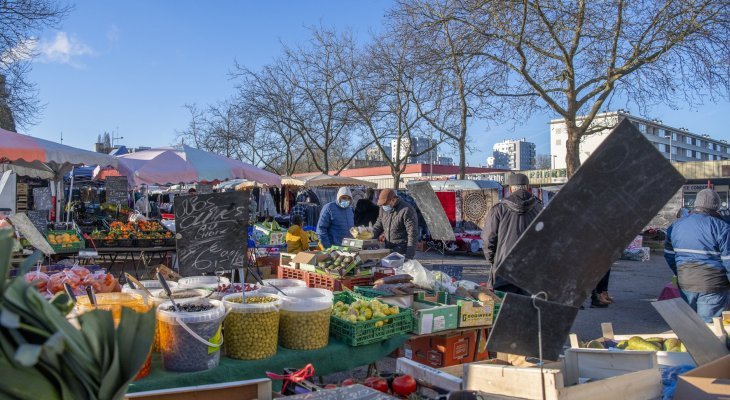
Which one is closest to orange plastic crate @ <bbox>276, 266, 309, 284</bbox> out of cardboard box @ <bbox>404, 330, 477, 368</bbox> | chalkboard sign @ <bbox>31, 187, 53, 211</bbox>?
cardboard box @ <bbox>404, 330, 477, 368</bbox>

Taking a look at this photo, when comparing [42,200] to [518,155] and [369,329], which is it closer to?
[369,329]

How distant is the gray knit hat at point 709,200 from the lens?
190 inches

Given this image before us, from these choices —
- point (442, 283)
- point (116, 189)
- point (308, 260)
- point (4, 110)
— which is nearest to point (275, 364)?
point (442, 283)

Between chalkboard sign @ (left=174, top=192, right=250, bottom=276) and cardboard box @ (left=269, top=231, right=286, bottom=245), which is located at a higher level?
chalkboard sign @ (left=174, top=192, right=250, bottom=276)

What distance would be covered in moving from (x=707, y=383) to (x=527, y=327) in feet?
2.86

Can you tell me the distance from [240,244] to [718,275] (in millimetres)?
4255

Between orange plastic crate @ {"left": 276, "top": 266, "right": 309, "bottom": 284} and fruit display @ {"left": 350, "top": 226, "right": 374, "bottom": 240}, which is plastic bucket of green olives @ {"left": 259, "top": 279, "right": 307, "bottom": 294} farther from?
fruit display @ {"left": 350, "top": 226, "right": 374, "bottom": 240}

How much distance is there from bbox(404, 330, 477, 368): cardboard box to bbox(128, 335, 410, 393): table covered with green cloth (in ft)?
1.59

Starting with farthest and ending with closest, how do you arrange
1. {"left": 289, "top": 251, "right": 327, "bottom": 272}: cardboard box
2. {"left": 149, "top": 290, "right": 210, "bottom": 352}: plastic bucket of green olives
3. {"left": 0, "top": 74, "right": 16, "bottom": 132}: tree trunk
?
{"left": 0, "top": 74, "right": 16, "bottom": 132}: tree trunk
{"left": 289, "top": 251, "right": 327, "bottom": 272}: cardboard box
{"left": 149, "top": 290, "right": 210, "bottom": 352}: plastic bucket of green olives

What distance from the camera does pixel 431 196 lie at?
6.82 metres

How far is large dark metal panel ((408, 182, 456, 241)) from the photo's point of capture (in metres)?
6.65

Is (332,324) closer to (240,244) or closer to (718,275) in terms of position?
(240,244)

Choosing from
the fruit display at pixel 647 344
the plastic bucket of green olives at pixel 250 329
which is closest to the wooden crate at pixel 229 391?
the plastic bucket of green olives at pixel 250 329

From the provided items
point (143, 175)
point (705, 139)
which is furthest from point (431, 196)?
point (705, 139)
